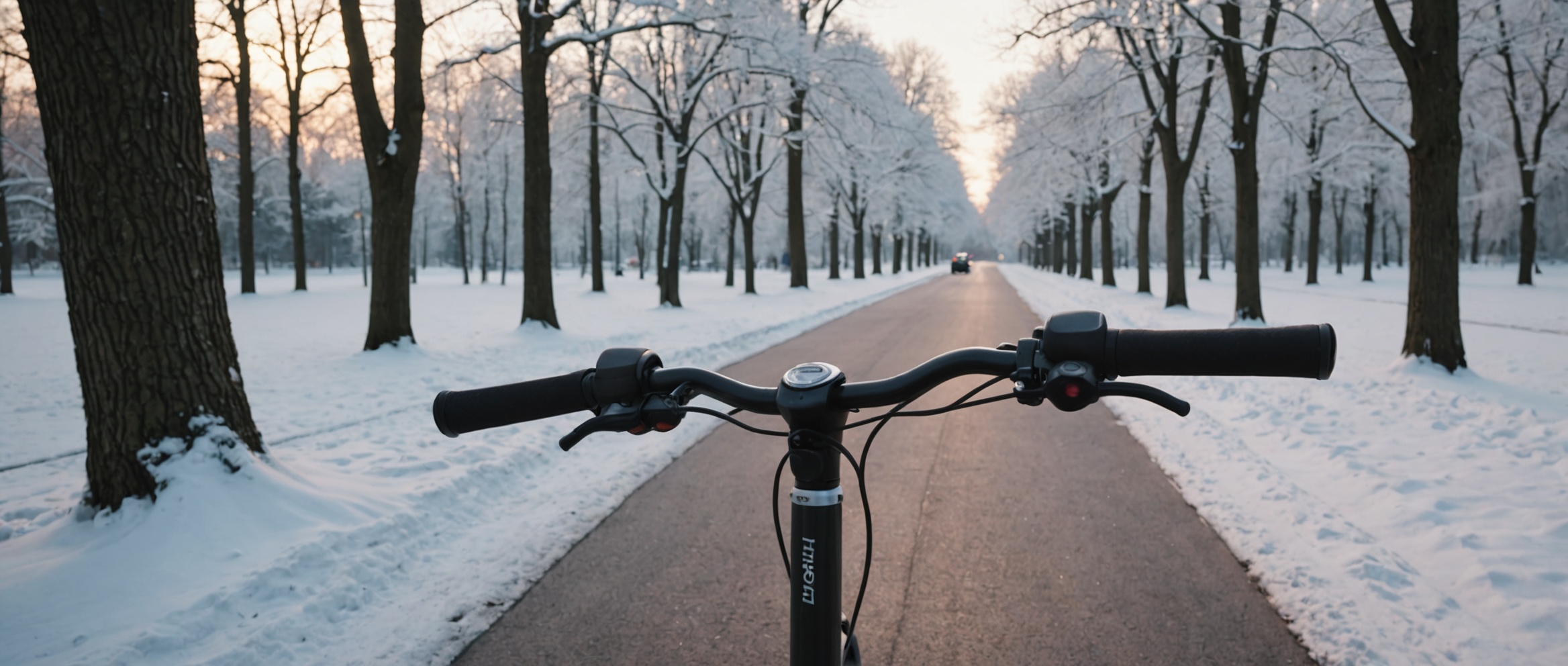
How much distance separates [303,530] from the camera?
4.29 m

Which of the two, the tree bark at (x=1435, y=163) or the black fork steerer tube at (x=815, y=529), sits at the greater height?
the tree bark at (x=1435, y=163)

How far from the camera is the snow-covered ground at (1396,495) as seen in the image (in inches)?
130

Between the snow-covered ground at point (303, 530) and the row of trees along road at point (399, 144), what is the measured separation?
1.46 feet

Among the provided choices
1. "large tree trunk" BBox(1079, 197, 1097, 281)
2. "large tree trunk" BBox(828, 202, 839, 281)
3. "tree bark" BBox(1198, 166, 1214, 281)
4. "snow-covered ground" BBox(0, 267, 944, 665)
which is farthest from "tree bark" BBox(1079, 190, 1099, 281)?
"snow-covered ground" BBox(0, 267, 944, 665)

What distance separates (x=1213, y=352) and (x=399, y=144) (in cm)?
1196

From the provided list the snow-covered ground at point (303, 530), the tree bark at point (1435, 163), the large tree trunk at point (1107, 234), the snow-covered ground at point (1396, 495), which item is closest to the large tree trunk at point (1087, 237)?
the large tree trunk at point (1107, 234)

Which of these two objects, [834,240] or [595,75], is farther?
[834,240]

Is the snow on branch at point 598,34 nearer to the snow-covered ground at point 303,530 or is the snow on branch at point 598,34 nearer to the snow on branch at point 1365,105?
the snow-covered ground at point 303,530

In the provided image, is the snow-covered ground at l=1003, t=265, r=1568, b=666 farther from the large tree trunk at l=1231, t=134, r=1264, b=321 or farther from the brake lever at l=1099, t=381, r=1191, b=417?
the large tree trunk at l=1231, t=134, r=1264, b=321

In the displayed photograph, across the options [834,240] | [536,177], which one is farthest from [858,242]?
[536,177]

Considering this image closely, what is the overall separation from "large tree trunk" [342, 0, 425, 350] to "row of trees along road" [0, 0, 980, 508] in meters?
0.04

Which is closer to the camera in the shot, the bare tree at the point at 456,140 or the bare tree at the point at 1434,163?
the bare tree at the point at 1434,163

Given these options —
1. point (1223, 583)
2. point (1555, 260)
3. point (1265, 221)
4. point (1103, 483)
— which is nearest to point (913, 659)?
point (1223, 583)

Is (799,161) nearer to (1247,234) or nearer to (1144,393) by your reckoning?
(1247,234)
